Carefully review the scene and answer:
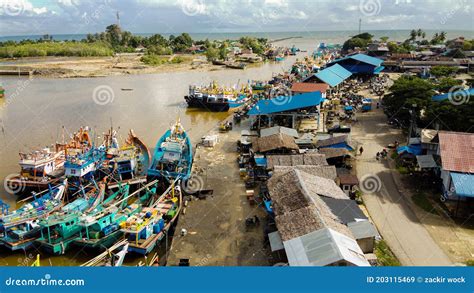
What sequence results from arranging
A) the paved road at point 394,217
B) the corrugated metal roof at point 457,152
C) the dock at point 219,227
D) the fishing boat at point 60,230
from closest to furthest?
the paved road at point 394,217, the dock at point 219,227, the fishing boat at point 60,230, the corrugated metal roof at point 457,152

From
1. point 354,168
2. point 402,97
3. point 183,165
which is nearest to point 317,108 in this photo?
point 402,97

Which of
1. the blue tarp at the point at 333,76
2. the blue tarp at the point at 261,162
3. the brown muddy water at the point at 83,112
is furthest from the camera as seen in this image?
the blue tarp at the point at 333,76

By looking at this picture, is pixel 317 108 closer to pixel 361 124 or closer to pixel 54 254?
pixel 361 124

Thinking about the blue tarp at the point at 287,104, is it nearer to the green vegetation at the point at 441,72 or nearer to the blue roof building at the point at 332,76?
the blue roof building at the point at 332,76

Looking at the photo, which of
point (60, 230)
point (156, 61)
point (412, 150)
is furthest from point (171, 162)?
point (156, 61)

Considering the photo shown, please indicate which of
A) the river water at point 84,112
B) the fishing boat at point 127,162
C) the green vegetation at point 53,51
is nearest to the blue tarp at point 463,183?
the river water at point 84,112

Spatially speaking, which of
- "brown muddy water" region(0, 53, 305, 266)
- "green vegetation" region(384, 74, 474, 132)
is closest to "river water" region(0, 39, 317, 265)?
"brown muddy water" region(0, 53, 305, 266)

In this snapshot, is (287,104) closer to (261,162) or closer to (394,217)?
(261,162)

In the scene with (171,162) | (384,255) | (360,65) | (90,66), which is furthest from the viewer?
(90,66)
